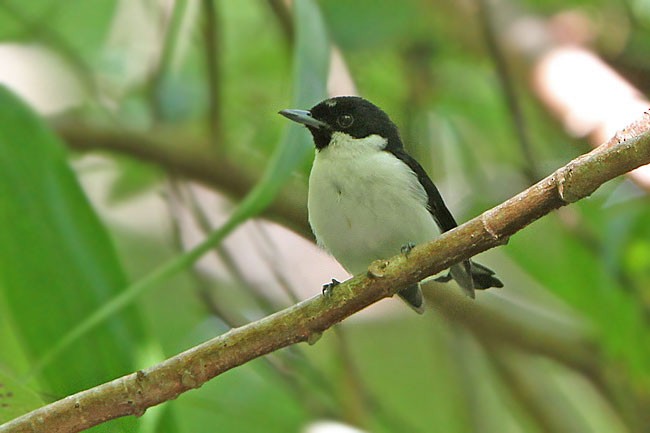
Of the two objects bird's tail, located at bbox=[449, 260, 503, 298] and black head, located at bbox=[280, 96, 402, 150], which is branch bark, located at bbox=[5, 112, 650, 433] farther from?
black head, located at bbox=[280, 96, 402, 150]

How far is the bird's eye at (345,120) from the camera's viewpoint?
253 cm

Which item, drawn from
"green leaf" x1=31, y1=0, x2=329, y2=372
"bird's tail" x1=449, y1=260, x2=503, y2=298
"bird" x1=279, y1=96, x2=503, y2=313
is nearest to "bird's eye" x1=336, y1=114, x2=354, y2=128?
"bird" x1=279, y1=96, x2=503, y2=313

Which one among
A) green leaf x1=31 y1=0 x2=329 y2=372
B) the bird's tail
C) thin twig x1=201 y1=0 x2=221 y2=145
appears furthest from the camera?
thin twig x1=201 y1=0 x2=221 y2=145

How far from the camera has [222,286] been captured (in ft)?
12.1

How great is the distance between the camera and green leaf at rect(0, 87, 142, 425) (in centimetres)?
188

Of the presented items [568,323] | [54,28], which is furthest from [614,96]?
[54,28]

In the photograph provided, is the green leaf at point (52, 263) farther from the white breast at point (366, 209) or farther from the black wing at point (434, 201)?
the black wing at point (434, 201)

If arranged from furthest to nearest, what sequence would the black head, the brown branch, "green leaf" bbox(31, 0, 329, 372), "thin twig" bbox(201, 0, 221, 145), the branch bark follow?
the brown branch, "thin twig" bbox(201, 0, 221, 145), the black head, "green leaf" bbox(31, 0, 329, 372), the branch bark

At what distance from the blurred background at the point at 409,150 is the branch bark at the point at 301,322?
707 mm

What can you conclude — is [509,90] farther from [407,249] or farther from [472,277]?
[407,249]

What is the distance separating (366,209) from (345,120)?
16.5 inches

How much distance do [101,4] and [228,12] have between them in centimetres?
59

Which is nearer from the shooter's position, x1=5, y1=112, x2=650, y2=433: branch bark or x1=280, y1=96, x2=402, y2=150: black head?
x1=5, y1=112, x2=650, y2=433: branch bark

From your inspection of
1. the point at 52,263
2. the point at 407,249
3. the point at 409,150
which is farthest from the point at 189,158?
the point at 407,249
